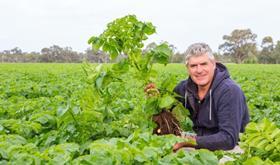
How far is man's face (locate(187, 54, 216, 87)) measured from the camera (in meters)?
4.37

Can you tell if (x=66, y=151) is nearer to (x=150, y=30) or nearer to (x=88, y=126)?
(x=88, y=126)

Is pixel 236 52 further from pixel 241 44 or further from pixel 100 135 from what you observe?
pixel 100 135

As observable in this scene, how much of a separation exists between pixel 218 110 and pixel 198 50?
611 millimetres

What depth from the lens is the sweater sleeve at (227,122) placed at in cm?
415

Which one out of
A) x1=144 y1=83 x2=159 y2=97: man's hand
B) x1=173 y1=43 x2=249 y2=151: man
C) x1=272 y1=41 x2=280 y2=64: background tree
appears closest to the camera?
x1=144 y1=83 x2=159 y2=97: man's hand

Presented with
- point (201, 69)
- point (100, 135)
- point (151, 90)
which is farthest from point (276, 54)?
point (100, 135)

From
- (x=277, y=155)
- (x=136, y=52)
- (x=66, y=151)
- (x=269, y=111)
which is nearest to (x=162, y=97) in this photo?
(x=136, y=52)

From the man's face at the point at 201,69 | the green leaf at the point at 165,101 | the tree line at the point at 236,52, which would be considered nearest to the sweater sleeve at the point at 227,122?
the man's face at the point at 201,69

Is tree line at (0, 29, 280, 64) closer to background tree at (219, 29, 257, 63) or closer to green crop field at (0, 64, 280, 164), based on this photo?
background tree at (219, 29, 257, 63)

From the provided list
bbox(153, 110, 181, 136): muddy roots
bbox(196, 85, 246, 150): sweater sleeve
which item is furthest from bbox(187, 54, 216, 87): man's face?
bbox(153, 110, 181, 136): muddy roots

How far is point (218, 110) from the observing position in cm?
439

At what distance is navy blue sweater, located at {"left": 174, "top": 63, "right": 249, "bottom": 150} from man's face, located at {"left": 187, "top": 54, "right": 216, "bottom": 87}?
79 millimetres

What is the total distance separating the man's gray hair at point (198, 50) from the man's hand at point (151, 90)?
0.64 m

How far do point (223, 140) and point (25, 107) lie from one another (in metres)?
2.61
